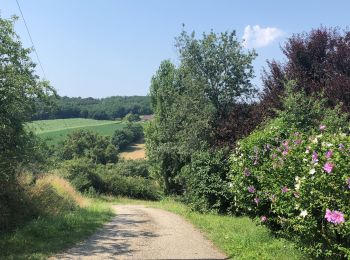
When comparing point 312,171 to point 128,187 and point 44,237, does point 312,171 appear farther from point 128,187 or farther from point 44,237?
point 128,187

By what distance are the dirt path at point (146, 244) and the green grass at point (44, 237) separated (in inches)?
A: 14.9

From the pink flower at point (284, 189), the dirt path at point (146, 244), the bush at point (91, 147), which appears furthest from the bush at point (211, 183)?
the bush at point (91, 147)

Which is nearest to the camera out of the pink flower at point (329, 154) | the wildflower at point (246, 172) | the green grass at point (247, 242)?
the pink flower at point (329, 154)

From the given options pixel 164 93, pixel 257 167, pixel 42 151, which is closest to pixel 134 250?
pixel 257 167

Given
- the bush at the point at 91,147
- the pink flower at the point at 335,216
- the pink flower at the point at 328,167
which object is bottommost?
the bush at the point at 91,147

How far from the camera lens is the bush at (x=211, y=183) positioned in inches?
754

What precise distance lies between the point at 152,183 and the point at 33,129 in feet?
128

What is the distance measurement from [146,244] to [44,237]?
2.73 meters

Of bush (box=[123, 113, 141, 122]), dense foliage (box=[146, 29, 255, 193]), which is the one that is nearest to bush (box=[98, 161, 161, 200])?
dense foliage (box=[146, 29, 255, 193])

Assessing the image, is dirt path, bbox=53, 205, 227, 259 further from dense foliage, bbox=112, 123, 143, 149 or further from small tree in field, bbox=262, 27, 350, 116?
dense foliage, bbox=112, 123, 143, 149

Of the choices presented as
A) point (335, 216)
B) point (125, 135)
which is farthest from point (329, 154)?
point (125, 135)

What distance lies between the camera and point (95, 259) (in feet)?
30.3

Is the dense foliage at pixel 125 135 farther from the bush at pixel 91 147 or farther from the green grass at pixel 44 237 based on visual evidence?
the green grass at pixel 44 237

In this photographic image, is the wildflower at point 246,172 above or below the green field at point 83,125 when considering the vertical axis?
below
